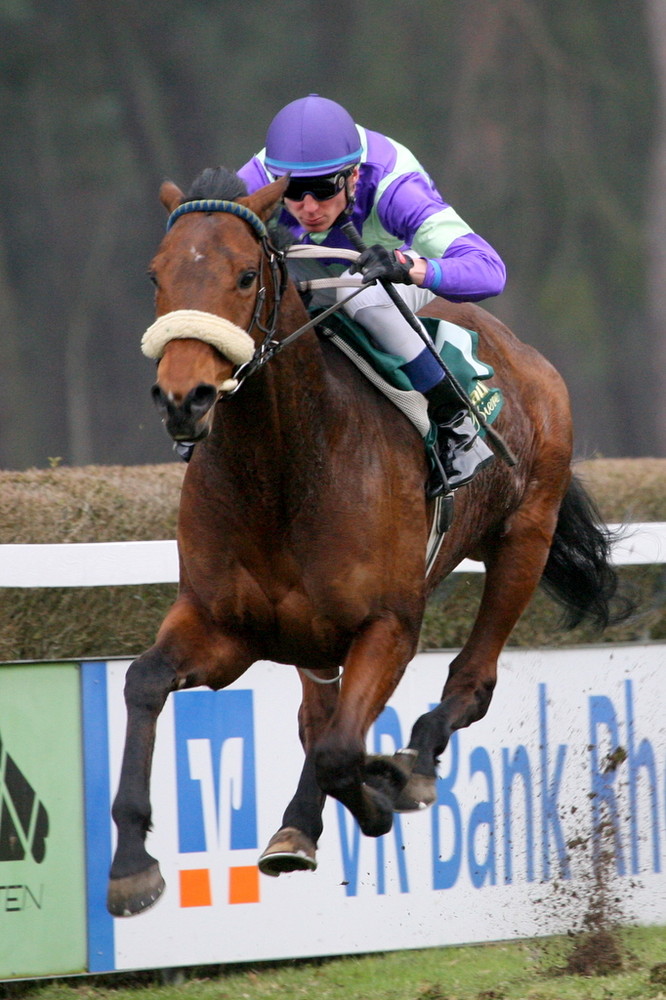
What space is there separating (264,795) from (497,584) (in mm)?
1188

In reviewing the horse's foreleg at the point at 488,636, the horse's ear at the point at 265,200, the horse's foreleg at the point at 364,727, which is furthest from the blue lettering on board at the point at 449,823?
the horse's ear at the point at 265,200

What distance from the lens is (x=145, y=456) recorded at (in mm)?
22125

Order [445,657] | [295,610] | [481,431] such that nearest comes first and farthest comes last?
[295,610] → [481,431] → [445,657]

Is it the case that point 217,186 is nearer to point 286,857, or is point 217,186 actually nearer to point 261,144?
point 286,857

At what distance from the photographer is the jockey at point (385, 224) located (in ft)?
13.1

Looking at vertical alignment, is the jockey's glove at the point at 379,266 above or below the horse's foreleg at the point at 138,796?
above

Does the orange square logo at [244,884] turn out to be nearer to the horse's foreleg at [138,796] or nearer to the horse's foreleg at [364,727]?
the horse's foreleg at [364,727]

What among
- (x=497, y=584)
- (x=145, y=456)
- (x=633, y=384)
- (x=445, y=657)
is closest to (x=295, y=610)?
Answer: (x=497, y=584)

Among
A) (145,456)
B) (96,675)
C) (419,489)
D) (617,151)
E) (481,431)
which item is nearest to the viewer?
(419,489)

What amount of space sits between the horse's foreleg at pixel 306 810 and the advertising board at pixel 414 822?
2.63 ft

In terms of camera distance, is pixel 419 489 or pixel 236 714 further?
pixel 236 714

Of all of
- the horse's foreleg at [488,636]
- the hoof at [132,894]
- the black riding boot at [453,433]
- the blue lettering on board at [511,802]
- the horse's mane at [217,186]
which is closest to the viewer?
the horse's mane at [217,186]

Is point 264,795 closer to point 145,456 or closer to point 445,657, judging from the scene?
point 445,657

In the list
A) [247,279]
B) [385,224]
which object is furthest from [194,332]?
[385,224]
